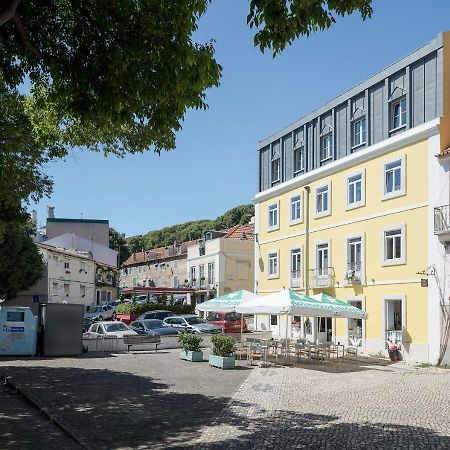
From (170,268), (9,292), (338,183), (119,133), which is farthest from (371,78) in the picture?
(170,268)

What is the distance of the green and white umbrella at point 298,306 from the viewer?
71.3ft

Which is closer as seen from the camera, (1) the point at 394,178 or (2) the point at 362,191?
(1) the point at 394,178

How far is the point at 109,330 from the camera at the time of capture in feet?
99.4

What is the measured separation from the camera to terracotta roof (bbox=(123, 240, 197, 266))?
77.9m

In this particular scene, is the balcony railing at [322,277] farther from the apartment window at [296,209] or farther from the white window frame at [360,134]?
the white window frame at [360,134]

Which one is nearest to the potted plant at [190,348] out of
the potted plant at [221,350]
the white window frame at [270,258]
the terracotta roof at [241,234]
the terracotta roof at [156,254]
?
the potted plant at [221,350]

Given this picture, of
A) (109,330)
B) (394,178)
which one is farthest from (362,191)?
(109,330)

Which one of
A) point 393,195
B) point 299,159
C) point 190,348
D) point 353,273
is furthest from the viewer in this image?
point 299,159

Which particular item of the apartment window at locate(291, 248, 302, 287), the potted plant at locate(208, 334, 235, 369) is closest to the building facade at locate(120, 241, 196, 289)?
the apartment window at locate(291, 248, 302, 287)

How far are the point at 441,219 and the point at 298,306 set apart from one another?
6938mm

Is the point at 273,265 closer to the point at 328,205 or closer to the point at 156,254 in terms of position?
the point at 328,205

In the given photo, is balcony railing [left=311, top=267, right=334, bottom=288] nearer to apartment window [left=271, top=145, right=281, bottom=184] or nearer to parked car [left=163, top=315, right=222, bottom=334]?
parked car [left=163, top=315, right=222, bottom=334]

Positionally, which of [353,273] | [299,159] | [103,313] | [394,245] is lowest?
[103,313]

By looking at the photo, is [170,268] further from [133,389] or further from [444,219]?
[133,389]
